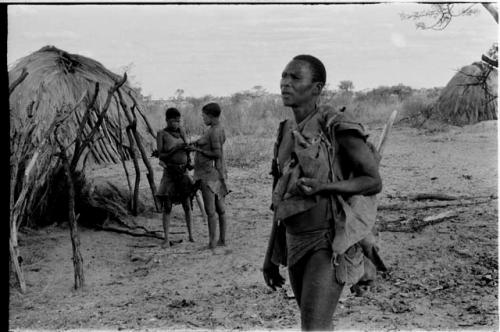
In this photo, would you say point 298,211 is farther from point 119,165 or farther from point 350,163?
point 119,165

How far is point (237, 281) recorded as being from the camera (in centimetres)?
585

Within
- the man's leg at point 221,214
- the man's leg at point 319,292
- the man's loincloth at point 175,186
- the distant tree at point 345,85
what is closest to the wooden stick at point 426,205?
the man's leg at point 221,214

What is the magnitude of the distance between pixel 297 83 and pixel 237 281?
123 inches

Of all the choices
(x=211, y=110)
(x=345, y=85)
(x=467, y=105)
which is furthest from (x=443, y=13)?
(x=345, y=85)

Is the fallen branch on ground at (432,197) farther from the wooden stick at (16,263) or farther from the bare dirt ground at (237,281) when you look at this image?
the wooden stick at (16,263)

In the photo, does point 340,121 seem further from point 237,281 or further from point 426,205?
point 426,205

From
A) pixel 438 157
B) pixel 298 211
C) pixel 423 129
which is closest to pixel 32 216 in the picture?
pixel 298 211

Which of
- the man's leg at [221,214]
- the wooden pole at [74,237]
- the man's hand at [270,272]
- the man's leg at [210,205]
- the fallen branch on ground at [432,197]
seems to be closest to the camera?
the man's hand at [270,272]

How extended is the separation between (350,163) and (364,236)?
320mm

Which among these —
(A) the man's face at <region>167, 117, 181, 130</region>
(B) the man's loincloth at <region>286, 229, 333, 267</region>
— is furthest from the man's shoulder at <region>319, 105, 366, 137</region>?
(A) the man's face at <region>167, 117, 181, 130</region>

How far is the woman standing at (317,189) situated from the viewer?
289 centimetres

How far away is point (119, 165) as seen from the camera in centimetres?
1085

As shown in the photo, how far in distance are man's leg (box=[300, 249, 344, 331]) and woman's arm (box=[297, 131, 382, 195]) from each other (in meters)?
0.27

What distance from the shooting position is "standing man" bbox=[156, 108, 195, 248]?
23.4 feet
